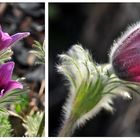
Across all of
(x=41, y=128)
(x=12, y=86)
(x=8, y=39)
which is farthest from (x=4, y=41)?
(x=41, y=128)

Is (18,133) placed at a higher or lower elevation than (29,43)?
lower

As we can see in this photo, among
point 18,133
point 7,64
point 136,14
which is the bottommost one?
point 18,133

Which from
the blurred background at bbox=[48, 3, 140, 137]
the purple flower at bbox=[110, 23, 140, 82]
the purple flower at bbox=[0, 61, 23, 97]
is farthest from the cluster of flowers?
the purple flower at bbox=[110, 23, 140, 82]

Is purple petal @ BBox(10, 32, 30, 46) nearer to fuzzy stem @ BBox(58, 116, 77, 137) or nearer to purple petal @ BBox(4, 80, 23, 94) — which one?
purple petal @ BBox(4, 80, 23, 94)

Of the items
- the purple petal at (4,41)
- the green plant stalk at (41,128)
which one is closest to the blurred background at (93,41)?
the green plant stalk at (41,128)

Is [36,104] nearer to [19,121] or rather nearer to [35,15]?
[19,121]

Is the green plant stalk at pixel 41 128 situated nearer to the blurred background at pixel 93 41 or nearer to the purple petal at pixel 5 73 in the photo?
the blurred background at pixel 93 41

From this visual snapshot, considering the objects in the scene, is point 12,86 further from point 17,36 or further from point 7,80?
point 17,36

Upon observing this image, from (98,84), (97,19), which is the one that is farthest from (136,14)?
(98,84)
